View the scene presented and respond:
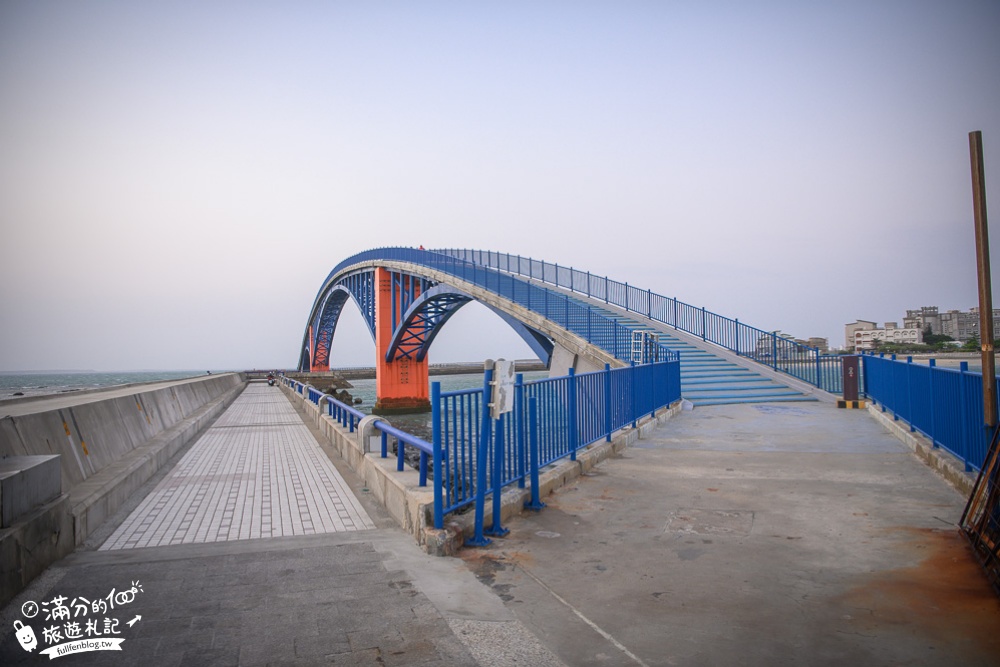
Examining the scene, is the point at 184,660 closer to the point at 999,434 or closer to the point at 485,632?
the point at 485,632

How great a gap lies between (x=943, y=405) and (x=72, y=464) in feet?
32.5

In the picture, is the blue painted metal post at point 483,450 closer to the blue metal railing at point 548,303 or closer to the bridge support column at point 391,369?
the blue metal railing at point 548,303

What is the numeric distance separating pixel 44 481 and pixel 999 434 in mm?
7029

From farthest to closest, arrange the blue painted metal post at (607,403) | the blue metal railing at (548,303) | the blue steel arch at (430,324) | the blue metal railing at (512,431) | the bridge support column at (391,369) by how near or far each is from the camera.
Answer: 1. the bridge support column at (391,369)
2. the blue steel arch at (430,324)
3. the blue metal railing at (548,303)
4. the blue painted metal post at (607,403)
5. the blue metal railing at (512,431)

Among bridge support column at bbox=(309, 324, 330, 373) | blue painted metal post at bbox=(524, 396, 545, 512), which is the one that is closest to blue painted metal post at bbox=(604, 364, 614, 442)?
blue painted metal post at bbox=(524, 396, 545, 512)

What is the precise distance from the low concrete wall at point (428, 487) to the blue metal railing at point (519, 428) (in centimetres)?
13

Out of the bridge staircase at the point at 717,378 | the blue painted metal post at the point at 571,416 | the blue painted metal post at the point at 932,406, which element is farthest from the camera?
the bridge staircase at the point at 717,378

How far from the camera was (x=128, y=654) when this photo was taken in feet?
10.8

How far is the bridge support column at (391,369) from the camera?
4606cm

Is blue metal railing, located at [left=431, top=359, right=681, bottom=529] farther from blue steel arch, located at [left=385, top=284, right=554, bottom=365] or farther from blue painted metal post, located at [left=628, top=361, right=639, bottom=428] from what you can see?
blue steel arch, located at [left=385, top=284, right=554, bottom=365]

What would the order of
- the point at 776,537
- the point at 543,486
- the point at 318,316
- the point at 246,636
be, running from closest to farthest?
the point at 246,636 < the point at 776,537 < the point at 543,486 < the point at 318,316

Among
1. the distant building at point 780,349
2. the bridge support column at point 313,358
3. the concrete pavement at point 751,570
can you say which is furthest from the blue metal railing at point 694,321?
the bridge support column at point 313,358

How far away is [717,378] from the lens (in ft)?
63.2

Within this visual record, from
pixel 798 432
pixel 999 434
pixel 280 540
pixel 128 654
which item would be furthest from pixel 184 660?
pixel 798 432
